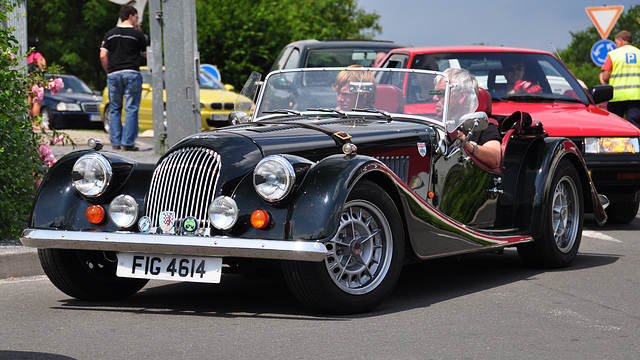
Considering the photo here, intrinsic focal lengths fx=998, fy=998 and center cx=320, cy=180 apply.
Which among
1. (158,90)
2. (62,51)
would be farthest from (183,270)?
(62,51)

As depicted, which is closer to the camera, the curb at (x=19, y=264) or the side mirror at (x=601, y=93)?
the curb at (x=19, y=264)

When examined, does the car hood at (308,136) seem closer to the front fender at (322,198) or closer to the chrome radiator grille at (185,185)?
the chrome radiator grille at (185,185)

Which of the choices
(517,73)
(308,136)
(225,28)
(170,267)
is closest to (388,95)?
(308,136)

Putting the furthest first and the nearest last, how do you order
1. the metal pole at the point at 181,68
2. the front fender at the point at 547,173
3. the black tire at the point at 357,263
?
1. the metal pole at the point at 181,68
2. the front fender at the point at 547,173
3. the black tire at the point at 357,263

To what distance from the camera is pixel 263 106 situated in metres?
7.81

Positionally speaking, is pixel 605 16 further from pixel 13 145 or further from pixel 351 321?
pixel 351 321

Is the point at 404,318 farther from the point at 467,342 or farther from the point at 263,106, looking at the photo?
the point at 263,106

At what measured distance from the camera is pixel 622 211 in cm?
1074

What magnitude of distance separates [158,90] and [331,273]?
9.32 meters

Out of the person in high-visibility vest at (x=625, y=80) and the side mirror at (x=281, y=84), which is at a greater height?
the side mirror at (x=281, y=84)

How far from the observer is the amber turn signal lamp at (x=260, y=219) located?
559cm

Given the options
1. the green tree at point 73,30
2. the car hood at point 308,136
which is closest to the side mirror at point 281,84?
the car hood at point 308,136

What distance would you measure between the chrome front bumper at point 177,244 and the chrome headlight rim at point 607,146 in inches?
215

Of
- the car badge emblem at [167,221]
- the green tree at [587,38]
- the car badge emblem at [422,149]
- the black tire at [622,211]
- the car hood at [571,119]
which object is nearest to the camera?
the car badge emblem at [167,221]
